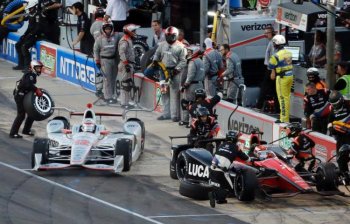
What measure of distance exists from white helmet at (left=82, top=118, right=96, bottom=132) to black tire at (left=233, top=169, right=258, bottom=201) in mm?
4230

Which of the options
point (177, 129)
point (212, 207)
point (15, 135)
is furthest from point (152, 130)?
point (212, 207)

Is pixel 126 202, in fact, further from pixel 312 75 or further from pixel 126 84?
pixel 126 84

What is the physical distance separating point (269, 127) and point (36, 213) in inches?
268

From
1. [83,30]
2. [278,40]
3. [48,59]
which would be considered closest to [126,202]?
[278,40]

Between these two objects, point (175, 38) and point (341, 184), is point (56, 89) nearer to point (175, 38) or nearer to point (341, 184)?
point (175, 38)

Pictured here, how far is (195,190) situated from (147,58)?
402 inches

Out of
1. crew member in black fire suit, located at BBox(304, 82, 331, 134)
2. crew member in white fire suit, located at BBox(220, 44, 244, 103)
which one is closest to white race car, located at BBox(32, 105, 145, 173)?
crew member in black fire suit, located at BBox(304, 82, 331, 134)

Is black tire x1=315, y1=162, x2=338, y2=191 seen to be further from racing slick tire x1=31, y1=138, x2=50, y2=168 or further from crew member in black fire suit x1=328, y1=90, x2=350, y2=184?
racing slick tire x1=31, y1=138, x2=50, y2=168

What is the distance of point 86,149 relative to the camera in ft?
80.4

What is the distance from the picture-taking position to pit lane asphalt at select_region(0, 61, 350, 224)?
21.3 metres

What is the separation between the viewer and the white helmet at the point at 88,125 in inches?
994

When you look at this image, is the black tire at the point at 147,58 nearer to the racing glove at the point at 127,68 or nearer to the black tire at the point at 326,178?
the racing glove at the point at 127,68

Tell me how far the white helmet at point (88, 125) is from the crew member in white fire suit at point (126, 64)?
255 inches

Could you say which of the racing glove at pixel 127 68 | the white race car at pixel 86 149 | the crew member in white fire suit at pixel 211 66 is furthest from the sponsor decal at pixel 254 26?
the white race car at pixel 86 149
